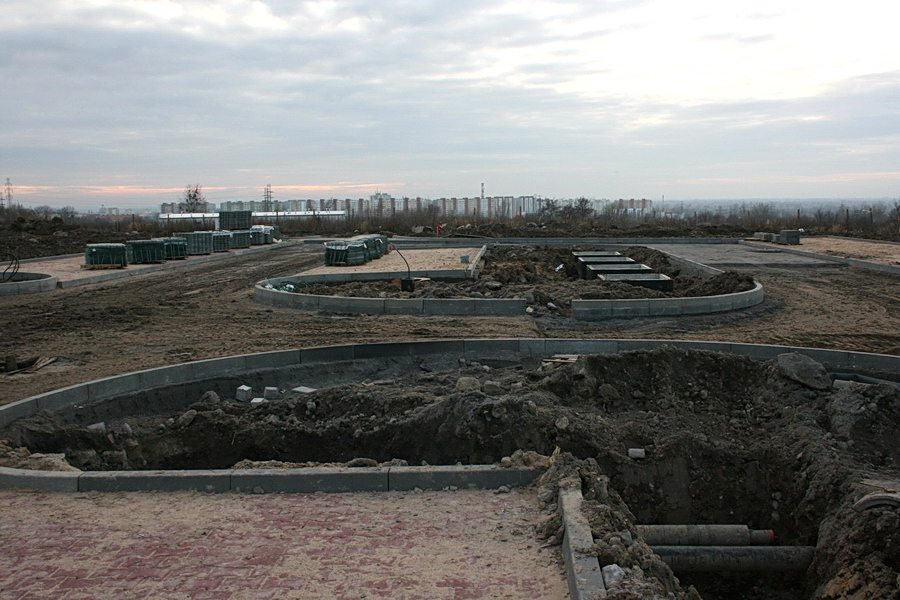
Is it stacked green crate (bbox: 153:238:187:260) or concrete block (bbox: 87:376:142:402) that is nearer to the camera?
concrete block (bbox: 87:376:142:402)

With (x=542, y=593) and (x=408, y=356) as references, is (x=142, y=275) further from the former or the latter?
(x=542, y=593)

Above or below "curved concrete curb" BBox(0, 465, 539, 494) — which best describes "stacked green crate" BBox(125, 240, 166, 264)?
above

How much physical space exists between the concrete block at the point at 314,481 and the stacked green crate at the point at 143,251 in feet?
59.0

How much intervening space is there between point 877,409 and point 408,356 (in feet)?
17.7

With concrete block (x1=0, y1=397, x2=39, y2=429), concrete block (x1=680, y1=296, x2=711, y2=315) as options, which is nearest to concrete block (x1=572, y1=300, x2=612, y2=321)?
concrete block (x1=680, y1=296, x2=711, y2=315)

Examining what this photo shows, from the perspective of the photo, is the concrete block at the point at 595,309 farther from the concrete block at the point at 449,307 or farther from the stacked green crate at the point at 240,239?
the stacked green crate at the point at 240,239

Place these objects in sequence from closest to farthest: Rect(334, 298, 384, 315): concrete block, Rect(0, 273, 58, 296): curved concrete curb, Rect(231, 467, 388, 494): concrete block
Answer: Rect(231, 467, 388, 494): concrete block
Rect(334, 298, 384, 315): concrete block
Rect(0, 273, 58, 296): curved concrete curb

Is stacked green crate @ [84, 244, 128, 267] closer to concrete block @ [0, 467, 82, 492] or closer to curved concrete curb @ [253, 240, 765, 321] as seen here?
curved concrete curb @ [253, 240, 765, 321]

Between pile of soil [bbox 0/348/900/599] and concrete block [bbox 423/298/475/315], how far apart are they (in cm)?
413

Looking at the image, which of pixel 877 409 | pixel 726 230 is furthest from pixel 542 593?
pixel 726 230

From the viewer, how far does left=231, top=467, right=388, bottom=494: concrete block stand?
4.85m

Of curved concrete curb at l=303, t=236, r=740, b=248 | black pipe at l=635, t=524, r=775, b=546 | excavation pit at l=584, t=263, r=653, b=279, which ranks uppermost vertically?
curved concrete curb at l=303, t=236, r=740, b=248

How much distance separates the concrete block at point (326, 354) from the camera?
9109 millimetres

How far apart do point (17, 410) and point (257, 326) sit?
15.1ft
